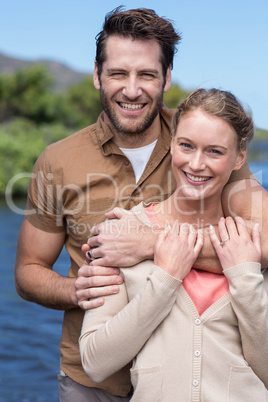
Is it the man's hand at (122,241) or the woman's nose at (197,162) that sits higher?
the woman's nose at (197,162)

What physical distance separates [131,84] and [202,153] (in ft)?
2.05

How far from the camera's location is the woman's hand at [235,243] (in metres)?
1.88

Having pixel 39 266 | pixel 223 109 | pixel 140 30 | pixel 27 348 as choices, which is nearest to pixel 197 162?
pixel 223 109

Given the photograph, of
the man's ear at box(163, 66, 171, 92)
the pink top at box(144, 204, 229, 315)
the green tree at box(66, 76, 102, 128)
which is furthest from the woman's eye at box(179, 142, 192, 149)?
the green tree at box(66, 76, 102, 128)

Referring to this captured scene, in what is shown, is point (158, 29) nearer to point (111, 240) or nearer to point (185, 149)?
point (185, 149)

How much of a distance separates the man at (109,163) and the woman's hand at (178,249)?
0.48 meters

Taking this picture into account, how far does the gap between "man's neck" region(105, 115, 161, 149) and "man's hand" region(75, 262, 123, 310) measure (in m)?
0.66

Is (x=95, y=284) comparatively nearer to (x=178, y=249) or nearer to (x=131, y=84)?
(x=178, y=249)

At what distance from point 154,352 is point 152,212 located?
1.77 feet

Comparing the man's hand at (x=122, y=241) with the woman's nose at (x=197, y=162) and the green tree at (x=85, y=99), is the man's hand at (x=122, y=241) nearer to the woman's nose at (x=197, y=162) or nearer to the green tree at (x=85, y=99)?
the woman's nose at (x=197, y=162)

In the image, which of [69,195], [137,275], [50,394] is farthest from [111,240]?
[50,394]

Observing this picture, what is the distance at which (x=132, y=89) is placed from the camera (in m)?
2.36

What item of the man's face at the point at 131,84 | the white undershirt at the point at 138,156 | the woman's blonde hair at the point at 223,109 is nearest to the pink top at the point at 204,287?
the woman's blonde hair at the point at 223,109

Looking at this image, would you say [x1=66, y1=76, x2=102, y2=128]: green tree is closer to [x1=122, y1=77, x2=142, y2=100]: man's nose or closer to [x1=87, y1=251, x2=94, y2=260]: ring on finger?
[x1=122, y1=77, x2=142, y2=100]: man's nose
